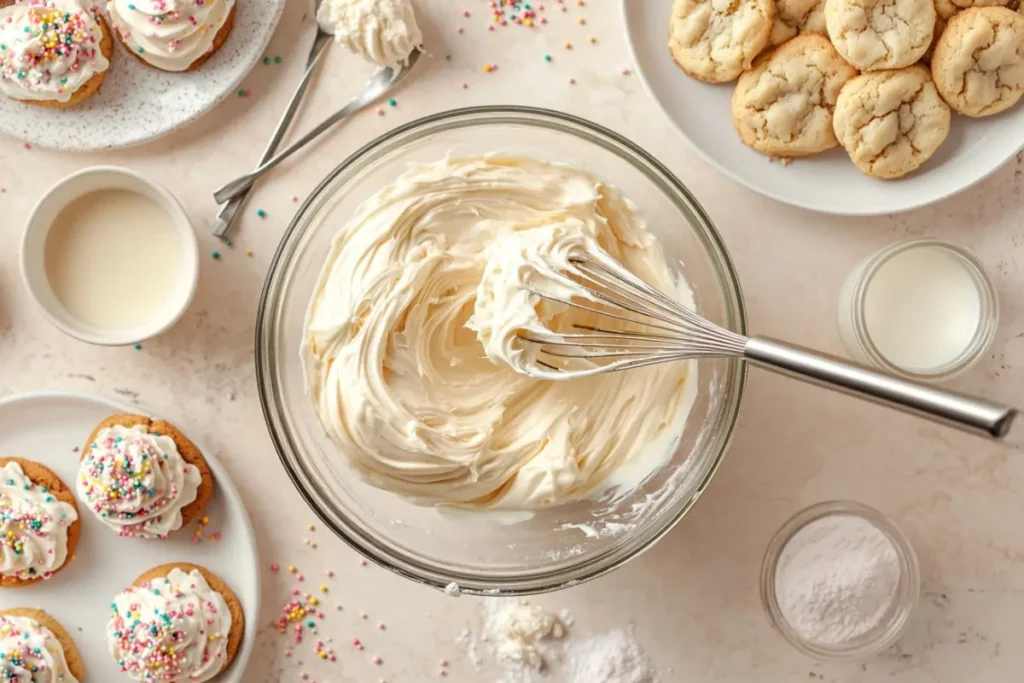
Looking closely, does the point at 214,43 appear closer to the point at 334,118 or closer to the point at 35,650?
the point at 334,118

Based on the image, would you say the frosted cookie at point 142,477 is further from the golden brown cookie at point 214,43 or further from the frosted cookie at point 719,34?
the frosted cookie at point 719,34

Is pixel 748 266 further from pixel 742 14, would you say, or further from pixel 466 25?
pixel 466 25

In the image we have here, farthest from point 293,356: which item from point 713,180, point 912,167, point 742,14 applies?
point 912,167

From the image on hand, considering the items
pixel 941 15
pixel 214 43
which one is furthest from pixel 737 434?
pixel 214 43

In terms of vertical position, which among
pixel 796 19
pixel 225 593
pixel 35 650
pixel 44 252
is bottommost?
pixel 35 650

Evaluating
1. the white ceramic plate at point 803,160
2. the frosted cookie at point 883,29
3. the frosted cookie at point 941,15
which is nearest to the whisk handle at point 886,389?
the white ceramic plate at point 803,160
